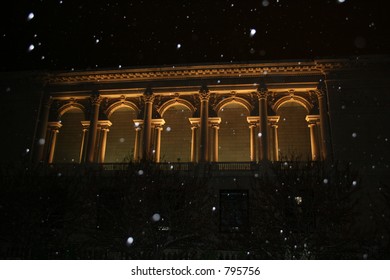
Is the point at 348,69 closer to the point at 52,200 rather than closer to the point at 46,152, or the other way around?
the point at 52,200

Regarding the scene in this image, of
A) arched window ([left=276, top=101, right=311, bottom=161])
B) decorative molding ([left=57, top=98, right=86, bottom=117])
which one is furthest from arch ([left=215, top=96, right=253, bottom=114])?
decorative molding ([left=57, top=98, right=86, bottom=117])

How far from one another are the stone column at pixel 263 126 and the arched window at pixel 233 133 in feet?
5.41

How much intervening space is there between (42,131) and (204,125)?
1416 cm

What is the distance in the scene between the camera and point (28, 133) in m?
30.7

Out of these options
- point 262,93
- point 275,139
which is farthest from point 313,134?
point 262,93

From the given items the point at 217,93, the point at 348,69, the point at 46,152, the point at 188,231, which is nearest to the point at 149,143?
the point at 217,93

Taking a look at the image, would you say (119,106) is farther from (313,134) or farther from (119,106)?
(313,134)

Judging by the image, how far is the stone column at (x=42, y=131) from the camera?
98.5 feet

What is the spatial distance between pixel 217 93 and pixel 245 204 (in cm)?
1014

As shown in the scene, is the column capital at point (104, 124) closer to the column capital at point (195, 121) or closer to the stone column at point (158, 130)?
the stone column at point (158, 130)

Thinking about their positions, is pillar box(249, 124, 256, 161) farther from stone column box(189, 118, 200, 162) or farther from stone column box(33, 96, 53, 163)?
stone column box(33, 96, 53, 163)

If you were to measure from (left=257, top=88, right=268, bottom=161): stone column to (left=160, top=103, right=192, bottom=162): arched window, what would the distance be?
6126mm

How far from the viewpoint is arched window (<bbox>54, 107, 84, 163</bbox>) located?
31547 mm

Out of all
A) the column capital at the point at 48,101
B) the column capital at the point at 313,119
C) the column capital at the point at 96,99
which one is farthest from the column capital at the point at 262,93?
the column capital at the point at 48,101
